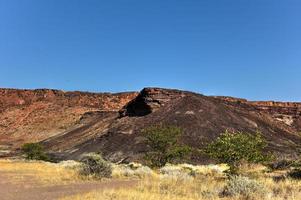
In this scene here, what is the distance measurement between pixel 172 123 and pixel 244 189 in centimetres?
4463

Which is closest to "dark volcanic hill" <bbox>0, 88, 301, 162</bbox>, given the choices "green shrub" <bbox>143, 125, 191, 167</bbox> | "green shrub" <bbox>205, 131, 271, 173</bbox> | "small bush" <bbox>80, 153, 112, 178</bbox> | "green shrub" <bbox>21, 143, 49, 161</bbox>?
"green shrub" <bbox>21, 143, 49, 161</bbox>

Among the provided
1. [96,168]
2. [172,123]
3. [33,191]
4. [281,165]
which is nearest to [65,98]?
[172,123]

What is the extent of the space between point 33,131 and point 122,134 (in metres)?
51.7

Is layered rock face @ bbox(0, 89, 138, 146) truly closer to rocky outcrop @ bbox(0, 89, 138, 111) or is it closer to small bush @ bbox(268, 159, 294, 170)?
rocky outcrop @ bbox(0, 89, 138, 111)

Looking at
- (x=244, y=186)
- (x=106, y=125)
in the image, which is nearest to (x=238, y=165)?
(x=244, y=186)

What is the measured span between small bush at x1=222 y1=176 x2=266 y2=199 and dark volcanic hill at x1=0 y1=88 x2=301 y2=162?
15.4m

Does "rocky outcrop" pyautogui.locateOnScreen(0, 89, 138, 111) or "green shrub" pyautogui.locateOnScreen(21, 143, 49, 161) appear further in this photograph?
"rocky outcrop" pyautogui.locateOnScreen(0, 89, 138, 111)

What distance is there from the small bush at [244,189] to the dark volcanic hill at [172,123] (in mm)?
33762

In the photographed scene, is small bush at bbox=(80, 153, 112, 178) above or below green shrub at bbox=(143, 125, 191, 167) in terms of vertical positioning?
below

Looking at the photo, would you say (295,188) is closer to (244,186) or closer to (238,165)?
(244,186)

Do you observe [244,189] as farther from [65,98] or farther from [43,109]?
[65,98]

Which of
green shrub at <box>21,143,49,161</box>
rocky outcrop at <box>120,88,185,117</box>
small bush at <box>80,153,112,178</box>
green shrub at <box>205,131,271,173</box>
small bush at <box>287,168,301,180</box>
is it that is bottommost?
small bush at <box>287,168,301,180</box>

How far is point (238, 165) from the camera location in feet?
84.9

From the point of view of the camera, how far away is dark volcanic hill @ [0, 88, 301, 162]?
5780 centimetres
